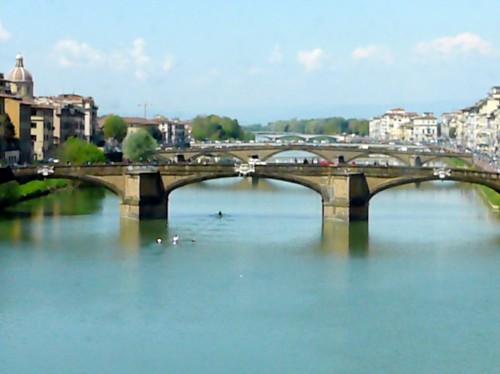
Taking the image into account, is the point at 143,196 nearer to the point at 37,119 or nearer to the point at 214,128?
the point at 37,119

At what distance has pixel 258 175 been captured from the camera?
42406 millimetres

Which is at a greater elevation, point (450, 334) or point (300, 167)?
point (300, 167)

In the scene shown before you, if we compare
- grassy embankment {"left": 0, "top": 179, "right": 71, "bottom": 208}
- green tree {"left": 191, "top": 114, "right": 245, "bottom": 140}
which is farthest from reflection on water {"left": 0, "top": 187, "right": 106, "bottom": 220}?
green tree {"left": 191, "top": 114, "right": 245, "bottom": 140}

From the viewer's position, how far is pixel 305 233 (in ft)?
126

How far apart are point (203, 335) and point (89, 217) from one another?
1952 centimetres

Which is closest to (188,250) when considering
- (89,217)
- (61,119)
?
(89,217)

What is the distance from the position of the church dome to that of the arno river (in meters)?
35.3

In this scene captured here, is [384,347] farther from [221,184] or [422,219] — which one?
[221,184]

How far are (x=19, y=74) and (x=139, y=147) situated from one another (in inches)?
480

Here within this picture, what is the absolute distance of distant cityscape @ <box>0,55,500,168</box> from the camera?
59.0 meters

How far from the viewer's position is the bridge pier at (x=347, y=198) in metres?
41.1

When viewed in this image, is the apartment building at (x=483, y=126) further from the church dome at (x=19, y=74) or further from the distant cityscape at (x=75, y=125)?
the church dome at (x=19, y=74)

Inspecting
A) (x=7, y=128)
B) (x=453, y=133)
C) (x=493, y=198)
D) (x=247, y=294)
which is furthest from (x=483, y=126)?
(x=247, y=294)

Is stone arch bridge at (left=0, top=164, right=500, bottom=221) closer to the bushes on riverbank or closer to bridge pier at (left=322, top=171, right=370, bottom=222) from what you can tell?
bridge pier at (left=322, top=171, right=370, bottom=222)
